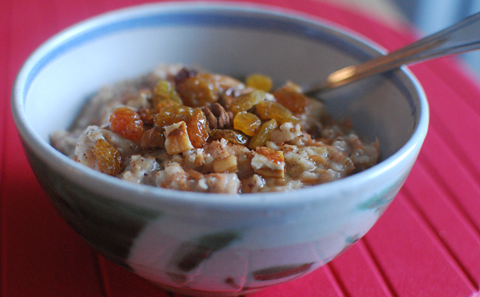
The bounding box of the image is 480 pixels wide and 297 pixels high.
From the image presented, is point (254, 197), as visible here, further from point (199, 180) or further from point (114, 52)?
point (114, 52)

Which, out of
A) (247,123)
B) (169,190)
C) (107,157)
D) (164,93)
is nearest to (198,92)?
(164,93)

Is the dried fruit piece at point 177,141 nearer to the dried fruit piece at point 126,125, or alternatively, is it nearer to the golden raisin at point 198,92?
the dried fruit piece at point 126,125

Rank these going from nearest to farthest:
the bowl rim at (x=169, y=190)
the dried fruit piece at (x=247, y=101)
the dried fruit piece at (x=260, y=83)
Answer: the bowl rim at (x=169, y=190), the dried fruit piece at (x=247, y=101), the dried fruit piece at (x=260, y=83)

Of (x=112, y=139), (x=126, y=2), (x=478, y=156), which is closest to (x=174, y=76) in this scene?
(x=112, y=139)

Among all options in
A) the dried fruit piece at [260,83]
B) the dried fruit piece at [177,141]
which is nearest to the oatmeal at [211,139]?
the dried fruit piece at [177,141]

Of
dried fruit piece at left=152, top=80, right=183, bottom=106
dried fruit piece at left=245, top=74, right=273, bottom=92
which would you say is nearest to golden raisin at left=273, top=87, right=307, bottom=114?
dried fruit piece at left=245, top=74, right=273, bottom=92

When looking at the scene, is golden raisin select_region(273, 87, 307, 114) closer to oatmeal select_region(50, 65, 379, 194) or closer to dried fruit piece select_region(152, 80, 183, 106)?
oatmeal select_region(50, 65, 379, 194)

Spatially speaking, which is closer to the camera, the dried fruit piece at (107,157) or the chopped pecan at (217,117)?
the dried fruit piece at (107,157)

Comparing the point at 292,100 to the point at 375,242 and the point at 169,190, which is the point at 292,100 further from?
the point at 169,190
